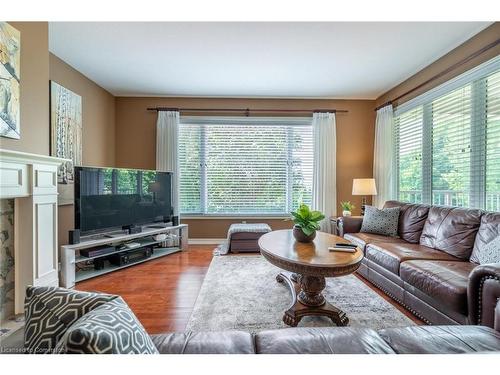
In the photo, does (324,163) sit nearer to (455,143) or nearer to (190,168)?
(455,143)

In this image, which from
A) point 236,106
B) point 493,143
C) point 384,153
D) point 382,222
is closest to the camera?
point 493,143

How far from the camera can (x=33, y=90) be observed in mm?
2199

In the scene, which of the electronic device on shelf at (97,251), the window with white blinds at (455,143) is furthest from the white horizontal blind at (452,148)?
the electronic device on shelf at (97,251)

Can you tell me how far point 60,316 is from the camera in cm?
77

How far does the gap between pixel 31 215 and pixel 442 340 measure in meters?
2.99

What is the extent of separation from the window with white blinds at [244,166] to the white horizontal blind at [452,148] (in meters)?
1.87

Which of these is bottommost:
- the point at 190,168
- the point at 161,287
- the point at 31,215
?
the point at 161,287

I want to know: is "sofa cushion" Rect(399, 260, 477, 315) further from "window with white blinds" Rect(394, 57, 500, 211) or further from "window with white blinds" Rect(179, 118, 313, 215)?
"window with white blinds" Rect(179, 118, 313, 215)

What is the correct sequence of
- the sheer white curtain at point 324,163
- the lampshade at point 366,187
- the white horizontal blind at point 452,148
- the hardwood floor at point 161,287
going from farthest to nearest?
the sheer white curtain at point 324,163 → the lampshade at point 366,187 → the white horizontal blind at point 452,148 → the hardwood floor at point 161,287

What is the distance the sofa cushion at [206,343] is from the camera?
988 millimetres

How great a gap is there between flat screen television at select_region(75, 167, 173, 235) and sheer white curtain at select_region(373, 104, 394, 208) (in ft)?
11.6

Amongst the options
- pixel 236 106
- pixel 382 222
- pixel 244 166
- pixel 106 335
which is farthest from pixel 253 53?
pixel 106 335

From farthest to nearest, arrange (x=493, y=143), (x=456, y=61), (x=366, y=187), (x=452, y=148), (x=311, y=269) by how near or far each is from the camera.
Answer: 1. (x=366, y=187)
2. (x=452, y=148)
3. (x=456, y=61)
4. (x=493, y=143)
5. (x=311, y=269)

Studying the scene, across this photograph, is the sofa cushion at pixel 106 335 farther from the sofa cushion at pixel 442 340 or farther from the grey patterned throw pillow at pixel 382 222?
the grey patterned throw pillow at pixel 382 222
